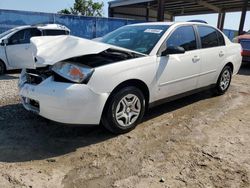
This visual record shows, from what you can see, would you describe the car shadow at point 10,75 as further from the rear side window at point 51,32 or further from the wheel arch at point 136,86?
the wheel arch at point 136,86

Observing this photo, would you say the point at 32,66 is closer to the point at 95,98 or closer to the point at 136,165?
the point at 95,98

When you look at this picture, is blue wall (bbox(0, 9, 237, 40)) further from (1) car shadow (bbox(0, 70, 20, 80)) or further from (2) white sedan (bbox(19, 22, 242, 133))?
(2) white sedan (bbox(19, 22, 242, 133))

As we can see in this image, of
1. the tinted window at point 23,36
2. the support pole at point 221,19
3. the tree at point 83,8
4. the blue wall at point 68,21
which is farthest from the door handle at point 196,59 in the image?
the tree at point 83,8

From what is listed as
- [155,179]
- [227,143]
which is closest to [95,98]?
[155,179]

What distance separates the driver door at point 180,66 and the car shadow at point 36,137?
624mm

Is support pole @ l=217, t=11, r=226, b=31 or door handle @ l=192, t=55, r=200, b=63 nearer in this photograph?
door handle @ l=192, t=55, r=200, b=63

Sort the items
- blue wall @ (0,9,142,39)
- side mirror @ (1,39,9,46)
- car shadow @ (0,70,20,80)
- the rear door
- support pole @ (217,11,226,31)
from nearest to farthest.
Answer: the rear door → car shadow @ (0,70,20,80) → side mirror @ (1,39,9,46) → blue wall @ (0,9,142,39) → support pole @ (217,11,226,31)

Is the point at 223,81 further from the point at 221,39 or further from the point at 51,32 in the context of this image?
the point at 51,32

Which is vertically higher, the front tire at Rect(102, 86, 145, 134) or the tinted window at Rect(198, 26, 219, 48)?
the tinted window at Rect(198, 26, 219, 48)

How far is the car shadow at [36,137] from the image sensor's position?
3379 mm

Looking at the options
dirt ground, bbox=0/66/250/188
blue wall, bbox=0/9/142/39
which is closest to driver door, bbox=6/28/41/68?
dirt ground, bbox=0/66/250/188

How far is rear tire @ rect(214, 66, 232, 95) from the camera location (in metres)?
5.90

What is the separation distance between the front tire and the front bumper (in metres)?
0.16

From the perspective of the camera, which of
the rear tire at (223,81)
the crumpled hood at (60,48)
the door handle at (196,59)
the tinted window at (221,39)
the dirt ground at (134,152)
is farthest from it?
the rear tire at (223,81)
